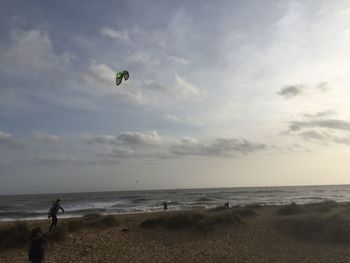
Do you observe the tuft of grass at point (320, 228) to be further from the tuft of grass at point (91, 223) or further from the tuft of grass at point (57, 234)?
the tuft of grass at point (57, 234)

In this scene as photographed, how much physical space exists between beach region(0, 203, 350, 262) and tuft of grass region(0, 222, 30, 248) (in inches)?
18.2

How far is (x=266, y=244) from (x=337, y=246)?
9.98ft

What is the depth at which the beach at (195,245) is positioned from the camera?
16.4 meters

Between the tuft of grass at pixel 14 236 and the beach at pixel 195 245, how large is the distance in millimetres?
463

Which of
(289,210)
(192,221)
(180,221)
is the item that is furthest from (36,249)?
(289,210)

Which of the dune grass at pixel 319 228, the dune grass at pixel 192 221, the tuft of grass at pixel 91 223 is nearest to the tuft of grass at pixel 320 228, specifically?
the dune grass at pixel 319 228

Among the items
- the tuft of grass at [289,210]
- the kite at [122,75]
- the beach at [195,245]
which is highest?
the kite at [122,75]

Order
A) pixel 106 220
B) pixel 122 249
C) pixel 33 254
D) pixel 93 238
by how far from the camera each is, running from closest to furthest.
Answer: pixel 33 254, pixel 122 249, pixel 93 238, pixel 106 220

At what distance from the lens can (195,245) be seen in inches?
732

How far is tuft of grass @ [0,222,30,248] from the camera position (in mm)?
17844

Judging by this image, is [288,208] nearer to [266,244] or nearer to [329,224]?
[329,224]

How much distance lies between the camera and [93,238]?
64.2 ft

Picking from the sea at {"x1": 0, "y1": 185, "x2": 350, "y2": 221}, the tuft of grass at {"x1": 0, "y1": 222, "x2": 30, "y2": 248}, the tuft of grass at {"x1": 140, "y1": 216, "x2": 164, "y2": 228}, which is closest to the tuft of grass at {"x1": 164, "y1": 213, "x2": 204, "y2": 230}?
the tuft of grass at {"x1": 140, "y1": 216, "x2": 164, "y2": 228}

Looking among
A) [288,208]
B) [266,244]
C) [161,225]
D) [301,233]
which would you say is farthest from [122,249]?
[288,208]
